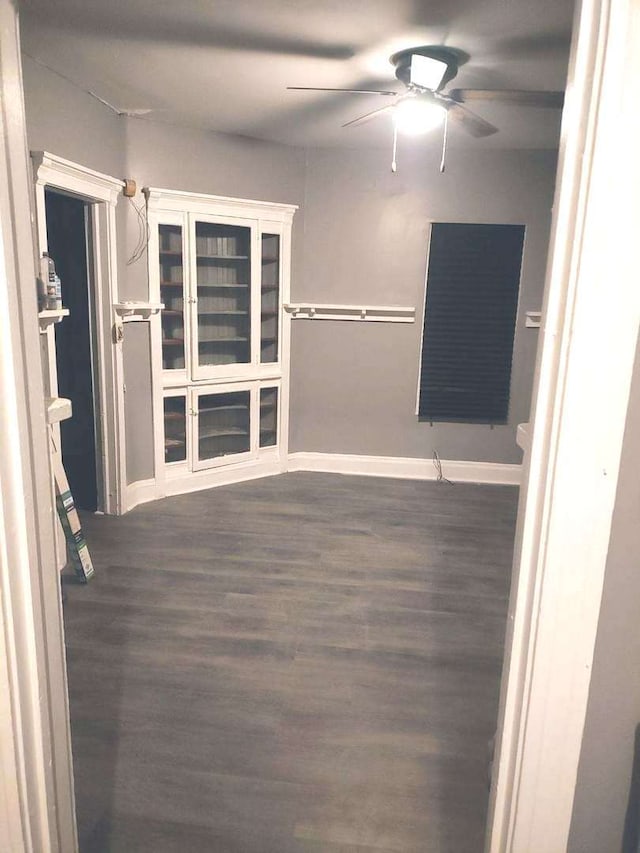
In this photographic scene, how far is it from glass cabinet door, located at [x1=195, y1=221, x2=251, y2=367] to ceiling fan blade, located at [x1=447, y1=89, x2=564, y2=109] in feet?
7.08

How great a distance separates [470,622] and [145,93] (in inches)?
133

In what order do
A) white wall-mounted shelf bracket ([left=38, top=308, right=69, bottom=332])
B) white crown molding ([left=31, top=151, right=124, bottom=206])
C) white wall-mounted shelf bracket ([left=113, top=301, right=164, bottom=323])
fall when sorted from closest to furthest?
white wall-mounted shelf bracket ([left=38, top=308, right=69, bottom=332]) < white crown molding ([left=31, top=151, right=124, bottom=206]) < white wall-mounted shelf bracket ([left=113, top=301, right=164, bottom=323])

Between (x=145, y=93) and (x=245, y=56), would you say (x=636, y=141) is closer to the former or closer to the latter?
(x=245, y=56)

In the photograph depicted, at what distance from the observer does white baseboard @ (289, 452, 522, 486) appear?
516 cm

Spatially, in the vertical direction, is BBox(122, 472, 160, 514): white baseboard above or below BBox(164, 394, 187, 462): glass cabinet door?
below

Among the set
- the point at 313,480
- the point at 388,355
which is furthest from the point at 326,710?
the point at 388,355

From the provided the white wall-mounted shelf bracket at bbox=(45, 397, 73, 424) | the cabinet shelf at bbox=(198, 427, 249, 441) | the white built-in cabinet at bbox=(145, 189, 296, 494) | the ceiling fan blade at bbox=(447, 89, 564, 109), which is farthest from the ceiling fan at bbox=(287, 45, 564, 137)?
the cabinet shelf at bbox=(198, 427, 249, 441)

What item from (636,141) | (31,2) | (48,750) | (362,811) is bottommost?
(362,811)

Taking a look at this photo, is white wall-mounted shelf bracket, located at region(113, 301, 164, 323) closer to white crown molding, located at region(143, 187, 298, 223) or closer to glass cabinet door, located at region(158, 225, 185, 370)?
glass cabinet door, located at region(158, 225, 185, 370)

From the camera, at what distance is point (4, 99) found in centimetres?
99

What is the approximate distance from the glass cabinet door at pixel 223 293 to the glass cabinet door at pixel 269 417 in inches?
14.6

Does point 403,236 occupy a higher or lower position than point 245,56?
lower

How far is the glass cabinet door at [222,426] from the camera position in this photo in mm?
4734

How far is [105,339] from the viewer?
388cm
